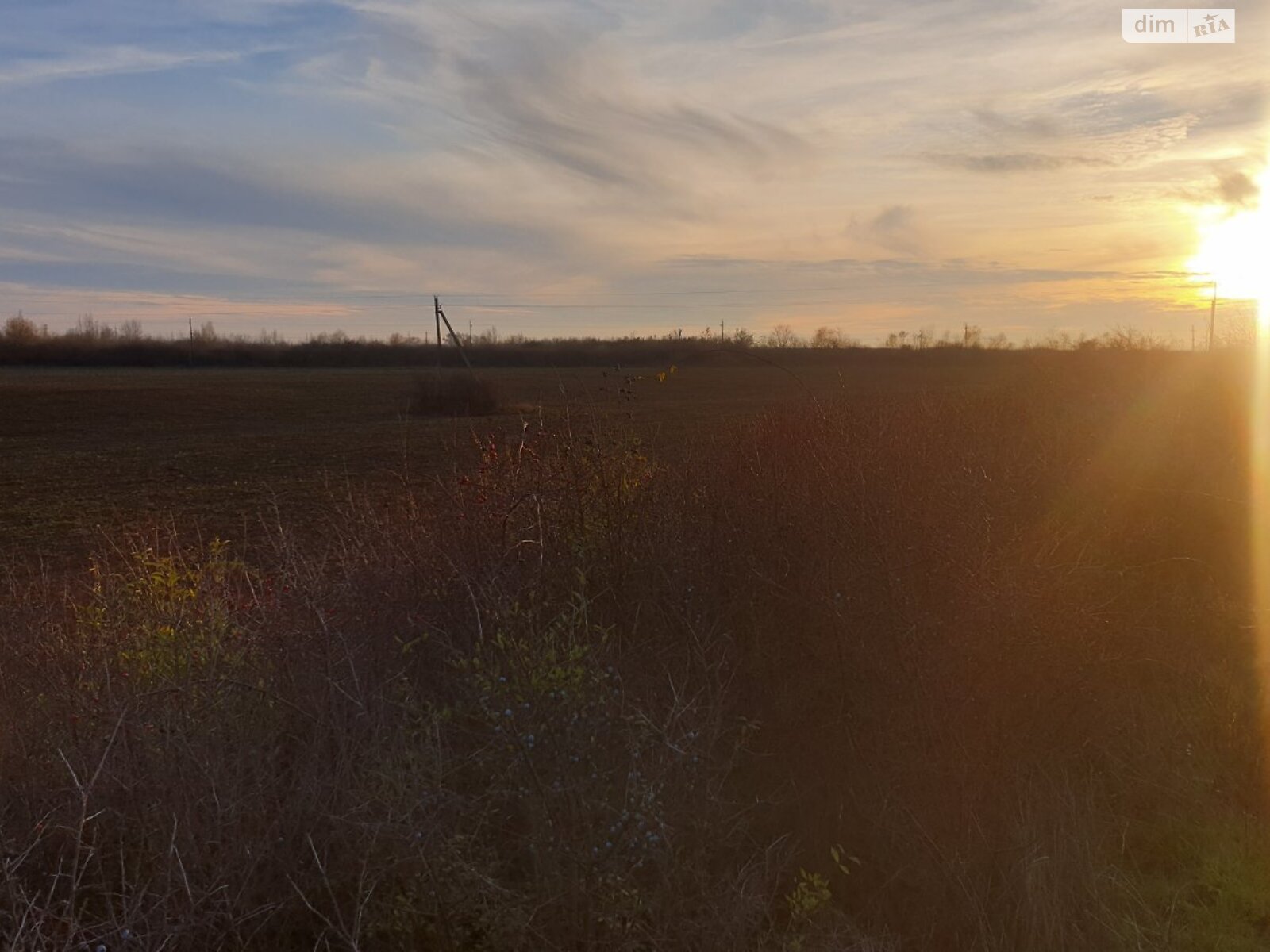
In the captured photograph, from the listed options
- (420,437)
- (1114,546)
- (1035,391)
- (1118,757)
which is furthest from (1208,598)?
(420,437)

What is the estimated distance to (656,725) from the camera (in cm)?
397

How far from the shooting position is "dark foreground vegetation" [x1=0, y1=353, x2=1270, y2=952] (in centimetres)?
321

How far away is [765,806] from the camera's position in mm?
4238

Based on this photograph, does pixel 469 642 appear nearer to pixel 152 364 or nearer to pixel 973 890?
pixel 973 890

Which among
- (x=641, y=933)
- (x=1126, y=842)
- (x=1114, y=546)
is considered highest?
(x=1114, y=546)

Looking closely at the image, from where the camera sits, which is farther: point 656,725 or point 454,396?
point 454,396

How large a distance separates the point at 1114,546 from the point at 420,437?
18642mm

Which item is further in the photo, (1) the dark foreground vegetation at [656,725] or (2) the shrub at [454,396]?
(2) the shrub at [454,396]

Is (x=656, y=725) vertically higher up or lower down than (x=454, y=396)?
lower down

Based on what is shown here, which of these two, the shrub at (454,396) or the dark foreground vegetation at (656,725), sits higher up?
the shrub at (454,396)

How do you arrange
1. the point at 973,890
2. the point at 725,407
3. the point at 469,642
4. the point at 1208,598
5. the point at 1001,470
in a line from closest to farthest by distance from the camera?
the point at 973,890 < the point at 469,642 < the point at 1001,470 < the point at 1208,598 < the point at 725,407

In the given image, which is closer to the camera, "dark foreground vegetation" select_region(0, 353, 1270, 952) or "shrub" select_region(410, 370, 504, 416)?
"dark foreground vegetation" select_region(0, 353, 1270, 952)

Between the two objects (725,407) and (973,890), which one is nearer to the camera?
(973,890)

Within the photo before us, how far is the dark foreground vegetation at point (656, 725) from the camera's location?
10.5 ft
